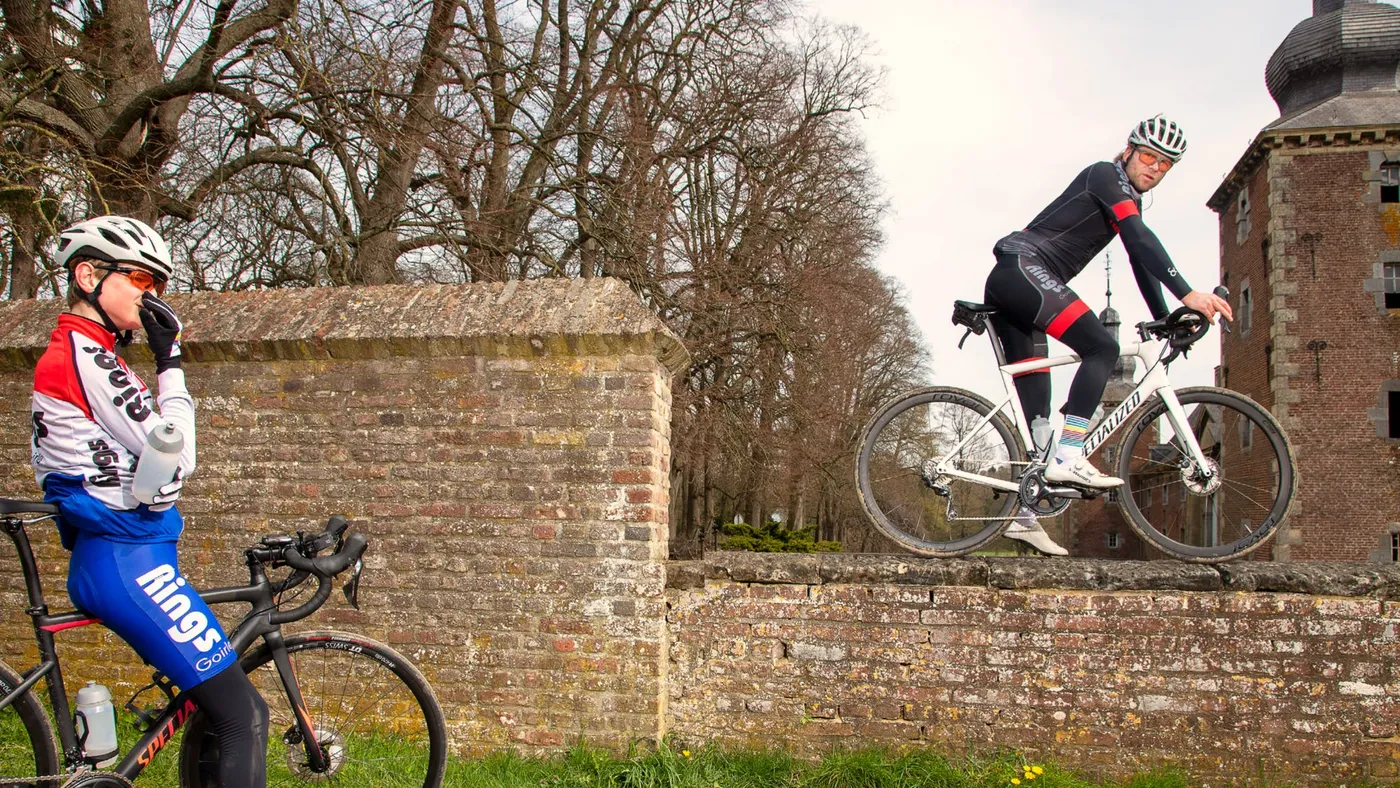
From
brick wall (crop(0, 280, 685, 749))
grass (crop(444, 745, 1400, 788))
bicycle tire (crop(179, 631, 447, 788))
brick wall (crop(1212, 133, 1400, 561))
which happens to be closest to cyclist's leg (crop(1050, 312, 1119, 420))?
grass (crop(444, 745, 1400, 788))

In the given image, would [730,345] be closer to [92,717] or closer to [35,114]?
[35,114]

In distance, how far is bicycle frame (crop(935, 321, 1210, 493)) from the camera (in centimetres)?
419

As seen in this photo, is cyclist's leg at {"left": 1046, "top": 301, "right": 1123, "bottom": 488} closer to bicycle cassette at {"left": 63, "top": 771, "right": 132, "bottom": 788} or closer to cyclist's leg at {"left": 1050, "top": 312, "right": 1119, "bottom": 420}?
cyclist's leg at {"left": 1050, "top": 312, "right": 1119, "bottom": 420}

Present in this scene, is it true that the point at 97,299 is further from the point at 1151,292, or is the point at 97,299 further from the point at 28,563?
the point at 1151,292

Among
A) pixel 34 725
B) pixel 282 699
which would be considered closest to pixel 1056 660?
pixel 282 699

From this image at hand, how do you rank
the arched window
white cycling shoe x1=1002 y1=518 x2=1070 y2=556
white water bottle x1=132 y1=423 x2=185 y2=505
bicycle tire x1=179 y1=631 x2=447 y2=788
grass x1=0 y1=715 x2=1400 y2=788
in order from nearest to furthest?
white water bottle x1=132 y1=423 x2=185 y2=505
bicycle tire x1=179 y1=631 x2=447 y2=788
grass x1=0 y1=715 x2=1400 y2=788
white cycling shoe x1=1002 y1=518 x2=1070 y2=556
the arched window

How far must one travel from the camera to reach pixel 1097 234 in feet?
14.3

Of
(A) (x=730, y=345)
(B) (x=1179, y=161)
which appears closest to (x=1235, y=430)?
(B) (x=1179, y=161)

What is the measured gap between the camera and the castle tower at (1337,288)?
79.7 ft

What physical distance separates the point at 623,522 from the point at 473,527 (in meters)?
0.74

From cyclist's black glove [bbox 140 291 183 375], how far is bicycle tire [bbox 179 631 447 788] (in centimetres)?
102

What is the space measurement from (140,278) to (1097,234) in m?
3.97

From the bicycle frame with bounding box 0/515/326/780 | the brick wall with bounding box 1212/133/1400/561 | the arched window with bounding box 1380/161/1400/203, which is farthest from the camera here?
the arched window with bounding box 1380/161/1400/203

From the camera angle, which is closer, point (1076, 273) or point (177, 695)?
point (177, 695)
